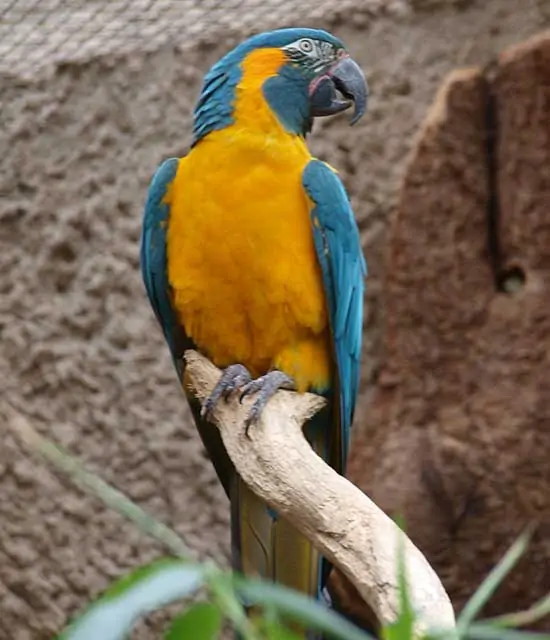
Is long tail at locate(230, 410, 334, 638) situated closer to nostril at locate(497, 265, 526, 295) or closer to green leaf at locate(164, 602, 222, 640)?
nostril at locate(497, 265, 526, 295)

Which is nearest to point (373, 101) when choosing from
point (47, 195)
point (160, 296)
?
point (47, 195)

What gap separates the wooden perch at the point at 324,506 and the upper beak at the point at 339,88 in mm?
391

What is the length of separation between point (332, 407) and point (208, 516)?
676 millimetres

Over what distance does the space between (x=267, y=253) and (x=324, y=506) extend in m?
0.38

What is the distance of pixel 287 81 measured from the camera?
1.34 meters

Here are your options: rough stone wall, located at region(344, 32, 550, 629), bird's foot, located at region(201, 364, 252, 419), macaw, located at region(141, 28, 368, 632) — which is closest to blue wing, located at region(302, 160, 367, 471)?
macaw, located at region(141, 28, 368, 632)

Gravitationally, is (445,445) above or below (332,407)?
below

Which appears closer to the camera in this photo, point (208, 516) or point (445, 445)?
point (445, 445)

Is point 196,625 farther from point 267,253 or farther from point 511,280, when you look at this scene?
point 511,280

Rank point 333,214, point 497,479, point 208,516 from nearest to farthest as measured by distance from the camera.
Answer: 1. point 333,214
2. point 497,479
3. point 208,516

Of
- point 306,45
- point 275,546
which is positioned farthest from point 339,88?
point 275,546

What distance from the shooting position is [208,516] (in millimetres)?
1924

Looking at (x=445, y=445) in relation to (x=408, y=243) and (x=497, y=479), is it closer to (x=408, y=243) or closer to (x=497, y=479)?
(x=497, y=479)

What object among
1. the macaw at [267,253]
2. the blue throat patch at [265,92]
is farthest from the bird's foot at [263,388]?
the blue throat patch at [265,92]
